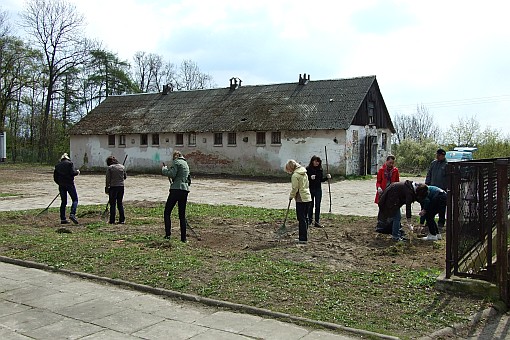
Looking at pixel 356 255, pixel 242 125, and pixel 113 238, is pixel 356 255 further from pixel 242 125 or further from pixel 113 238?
pixel 242 125

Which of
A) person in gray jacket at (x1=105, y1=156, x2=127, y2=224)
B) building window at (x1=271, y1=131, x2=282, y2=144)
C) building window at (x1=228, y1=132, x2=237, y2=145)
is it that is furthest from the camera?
building window at (x1=228, y1=132, x2=237, y2=145)

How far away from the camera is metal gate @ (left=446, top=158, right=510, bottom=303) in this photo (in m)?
5.93

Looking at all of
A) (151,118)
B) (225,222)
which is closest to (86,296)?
(225,222)

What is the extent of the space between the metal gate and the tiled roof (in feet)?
78.2

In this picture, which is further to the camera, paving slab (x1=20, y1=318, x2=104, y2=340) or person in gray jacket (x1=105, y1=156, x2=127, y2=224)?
person in gray jacket (x1=105, y1=156, x2=127, y2=224)

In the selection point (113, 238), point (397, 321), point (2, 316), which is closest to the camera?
point (397, 321)

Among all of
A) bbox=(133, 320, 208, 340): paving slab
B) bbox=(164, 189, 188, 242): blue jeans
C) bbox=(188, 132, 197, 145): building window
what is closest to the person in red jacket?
bbox=(164, 189, 188, 242): blue jeans

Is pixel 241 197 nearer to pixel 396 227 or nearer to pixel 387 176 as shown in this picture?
pixel 387 176

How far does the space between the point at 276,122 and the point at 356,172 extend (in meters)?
6.03

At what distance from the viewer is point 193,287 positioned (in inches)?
262

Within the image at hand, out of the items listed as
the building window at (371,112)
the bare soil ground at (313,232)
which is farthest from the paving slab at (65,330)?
the building window at (371,112)

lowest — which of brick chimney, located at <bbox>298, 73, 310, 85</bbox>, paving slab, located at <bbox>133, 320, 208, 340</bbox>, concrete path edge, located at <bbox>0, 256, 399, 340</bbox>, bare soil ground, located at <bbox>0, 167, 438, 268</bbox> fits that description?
paving slab, located at <bbox>133, 320, 208, 340</bbox>

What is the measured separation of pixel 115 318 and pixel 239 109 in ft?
103

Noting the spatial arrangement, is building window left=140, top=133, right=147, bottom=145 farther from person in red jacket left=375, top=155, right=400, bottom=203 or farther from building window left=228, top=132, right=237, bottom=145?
person in red jacket left=375, top=155, right=400, bottom=203
